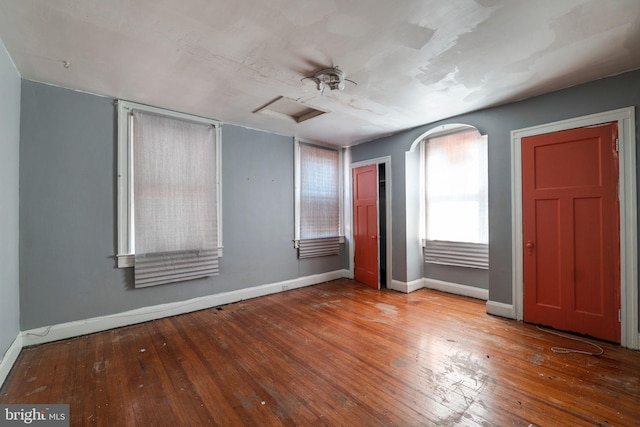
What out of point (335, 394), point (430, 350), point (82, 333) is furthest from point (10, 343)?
point (430, 350)

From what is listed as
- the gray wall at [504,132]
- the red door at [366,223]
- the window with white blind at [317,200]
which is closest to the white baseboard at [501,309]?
the gray wall at [504,132]

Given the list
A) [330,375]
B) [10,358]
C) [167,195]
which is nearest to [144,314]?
[10,358]

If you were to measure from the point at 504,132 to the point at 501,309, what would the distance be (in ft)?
7.50

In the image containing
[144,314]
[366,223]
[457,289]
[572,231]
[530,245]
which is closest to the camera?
[572,231]

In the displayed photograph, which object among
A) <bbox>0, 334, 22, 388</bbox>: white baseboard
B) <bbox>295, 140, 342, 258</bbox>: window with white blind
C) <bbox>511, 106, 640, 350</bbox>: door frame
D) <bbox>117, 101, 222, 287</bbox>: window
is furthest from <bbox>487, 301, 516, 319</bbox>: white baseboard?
<bbox>0, 334, 22, 388</bbox>: white baseboard

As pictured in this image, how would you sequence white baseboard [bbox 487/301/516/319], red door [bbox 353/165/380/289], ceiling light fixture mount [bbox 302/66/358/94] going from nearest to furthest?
ceiling light fixture mount [bbox 302/66/358/94], white baseboard [bbox 487/301/516/319], red door [bbox 353/165/380/289]

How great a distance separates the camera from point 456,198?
4586 millimetres

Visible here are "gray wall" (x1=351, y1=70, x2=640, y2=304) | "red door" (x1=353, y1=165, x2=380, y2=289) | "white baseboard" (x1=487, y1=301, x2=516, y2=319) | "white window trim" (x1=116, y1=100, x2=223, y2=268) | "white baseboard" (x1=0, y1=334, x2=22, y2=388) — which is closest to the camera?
"white baseboard" (x1=0, y1=334, x2=22, y2=388)

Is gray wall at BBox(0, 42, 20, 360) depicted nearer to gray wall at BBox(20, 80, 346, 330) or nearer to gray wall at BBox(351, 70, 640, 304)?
gray wall at BBox(20, 80, 346, 330)

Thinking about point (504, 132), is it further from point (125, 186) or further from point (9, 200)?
point (9, 200)

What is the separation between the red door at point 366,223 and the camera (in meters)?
5.01

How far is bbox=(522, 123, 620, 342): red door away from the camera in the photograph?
2812 millimetres

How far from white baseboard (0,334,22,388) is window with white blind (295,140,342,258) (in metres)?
3.49

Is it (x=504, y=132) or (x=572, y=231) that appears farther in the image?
(x=504, y=132)
